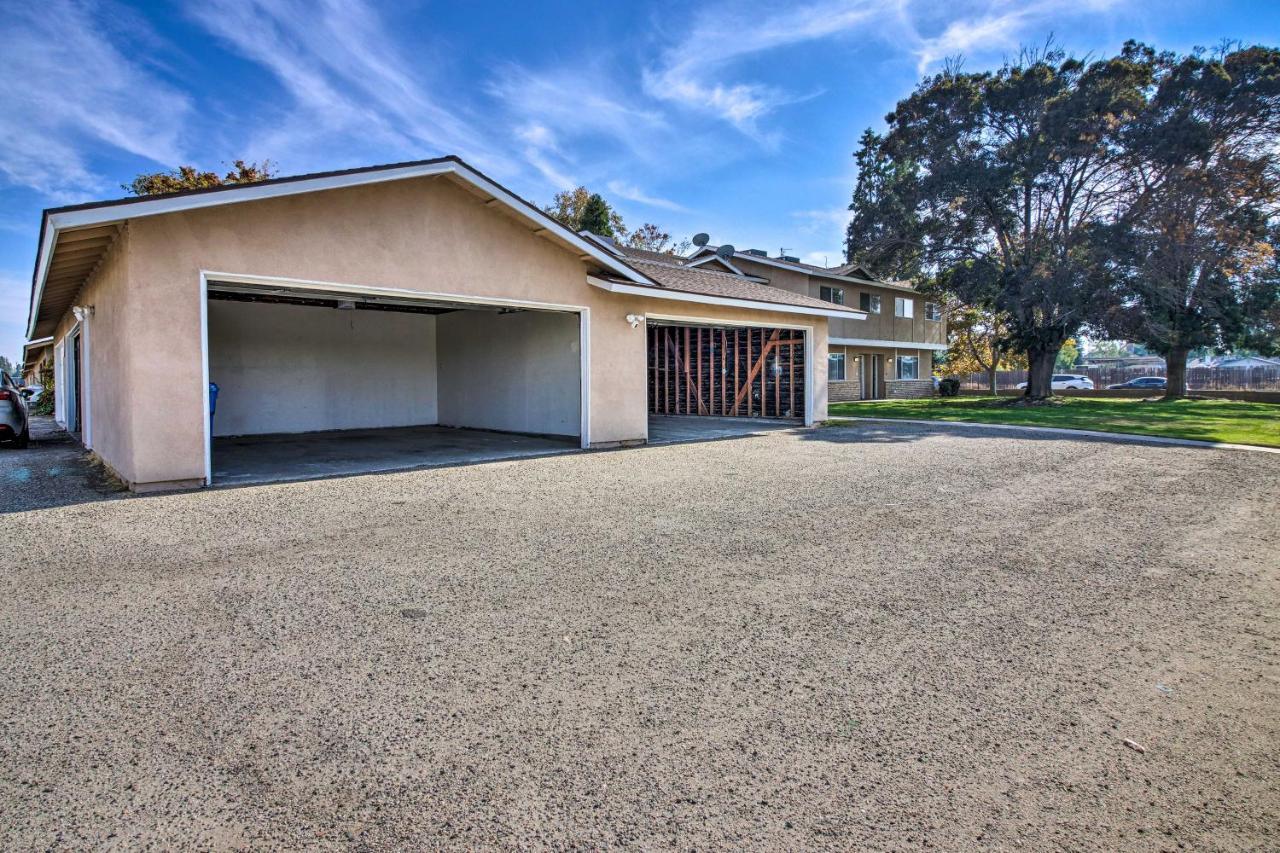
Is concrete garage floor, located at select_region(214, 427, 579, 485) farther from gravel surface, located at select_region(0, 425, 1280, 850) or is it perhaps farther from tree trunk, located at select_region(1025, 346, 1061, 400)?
tree trunk, located at select_region(1025, 346, 1061, 400)

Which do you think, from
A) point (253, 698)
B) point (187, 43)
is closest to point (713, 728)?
point (253, 698)

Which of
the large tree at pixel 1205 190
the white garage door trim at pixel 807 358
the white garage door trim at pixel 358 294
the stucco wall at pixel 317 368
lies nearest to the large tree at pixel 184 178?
the stucco wall at pixel 317 368

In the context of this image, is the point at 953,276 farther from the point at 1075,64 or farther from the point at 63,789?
the point at 63,789

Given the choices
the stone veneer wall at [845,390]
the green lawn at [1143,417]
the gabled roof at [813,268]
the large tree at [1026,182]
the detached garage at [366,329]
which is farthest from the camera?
the stone veneer wall at [845,390]

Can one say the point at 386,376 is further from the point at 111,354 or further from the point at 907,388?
the point at 907,388

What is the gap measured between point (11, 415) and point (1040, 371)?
29580mm

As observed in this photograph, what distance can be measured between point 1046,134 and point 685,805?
26899 mm

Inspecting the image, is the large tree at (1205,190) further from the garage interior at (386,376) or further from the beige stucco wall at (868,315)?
the garage interior at (386,376)

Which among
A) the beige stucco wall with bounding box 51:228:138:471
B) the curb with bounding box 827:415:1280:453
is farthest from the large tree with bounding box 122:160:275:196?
the curb with bounding box 827:415:1280:453

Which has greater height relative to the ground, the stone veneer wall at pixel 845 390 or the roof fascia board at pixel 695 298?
the roof fascia board at pixel 695 298

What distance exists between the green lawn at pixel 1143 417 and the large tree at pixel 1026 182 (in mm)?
3728

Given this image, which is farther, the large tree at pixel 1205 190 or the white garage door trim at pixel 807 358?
the large tree at pixel 1205 190

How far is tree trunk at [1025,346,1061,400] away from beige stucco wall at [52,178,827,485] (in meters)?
19.8

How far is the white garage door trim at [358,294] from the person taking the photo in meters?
7.82
